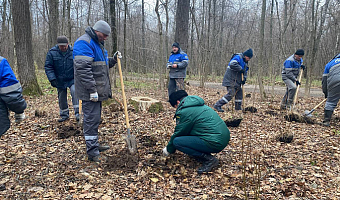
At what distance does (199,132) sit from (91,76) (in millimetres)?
1814

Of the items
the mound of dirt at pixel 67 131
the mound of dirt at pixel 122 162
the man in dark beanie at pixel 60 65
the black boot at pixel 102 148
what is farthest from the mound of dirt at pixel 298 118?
the man in dark beanie at pixel 60 65

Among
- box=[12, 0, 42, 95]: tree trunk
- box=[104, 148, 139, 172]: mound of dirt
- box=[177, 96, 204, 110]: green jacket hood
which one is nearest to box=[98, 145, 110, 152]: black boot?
box=[104, 148, 139, 172]: mound of dirt

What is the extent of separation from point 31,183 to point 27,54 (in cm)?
641

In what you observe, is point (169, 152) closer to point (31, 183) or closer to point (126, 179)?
point (126, 179)

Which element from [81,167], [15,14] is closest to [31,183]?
[81,167]

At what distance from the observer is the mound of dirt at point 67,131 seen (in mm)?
4451

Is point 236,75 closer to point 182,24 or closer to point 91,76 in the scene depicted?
point 182,24

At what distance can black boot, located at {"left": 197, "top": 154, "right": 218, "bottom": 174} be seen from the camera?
323 cm

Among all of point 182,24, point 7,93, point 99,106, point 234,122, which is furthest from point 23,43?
point 234,122

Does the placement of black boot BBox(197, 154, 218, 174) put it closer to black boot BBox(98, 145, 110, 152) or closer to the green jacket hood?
the green jacket hood

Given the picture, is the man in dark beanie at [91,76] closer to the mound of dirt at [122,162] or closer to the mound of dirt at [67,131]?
the mound of dirt at [122,162]

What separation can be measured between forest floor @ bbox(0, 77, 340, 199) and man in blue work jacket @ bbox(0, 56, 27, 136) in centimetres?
92

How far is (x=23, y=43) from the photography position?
305 inches

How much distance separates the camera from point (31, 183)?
2.97 meters
